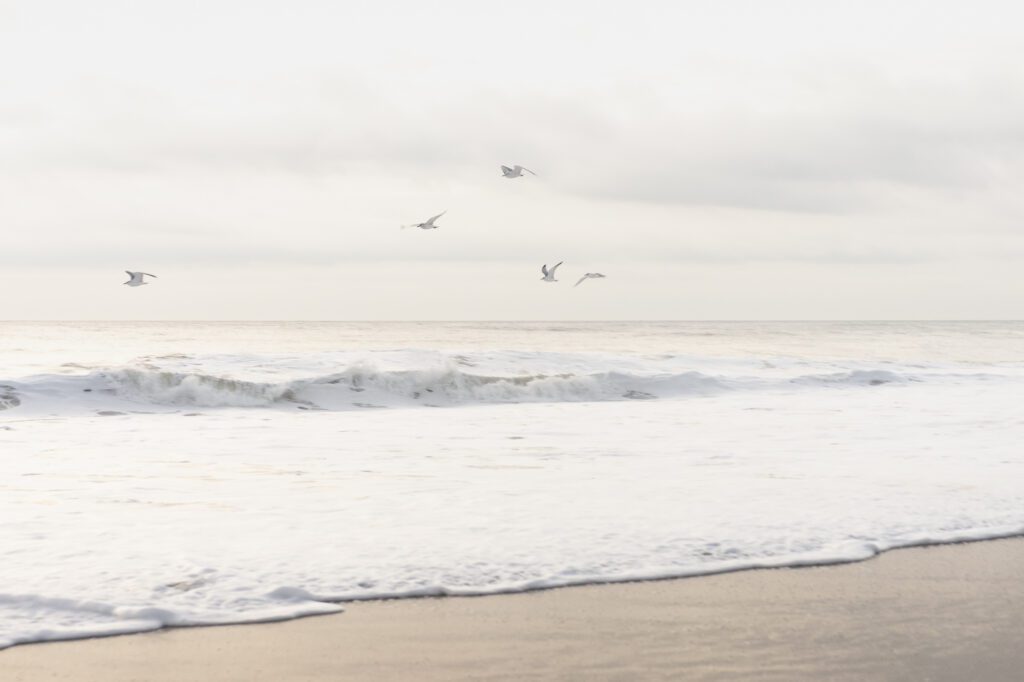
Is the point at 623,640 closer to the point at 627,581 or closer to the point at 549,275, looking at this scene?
the point at 627,581

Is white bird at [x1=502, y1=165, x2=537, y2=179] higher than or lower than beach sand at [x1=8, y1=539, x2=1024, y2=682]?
higher

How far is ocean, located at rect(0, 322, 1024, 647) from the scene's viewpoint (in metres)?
6.39

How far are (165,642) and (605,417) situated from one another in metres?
13.6

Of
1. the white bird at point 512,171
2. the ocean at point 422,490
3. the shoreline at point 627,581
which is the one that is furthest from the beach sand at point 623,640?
the white bird at point 512,171

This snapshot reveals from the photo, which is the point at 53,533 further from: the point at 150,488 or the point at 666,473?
the point at 666,473

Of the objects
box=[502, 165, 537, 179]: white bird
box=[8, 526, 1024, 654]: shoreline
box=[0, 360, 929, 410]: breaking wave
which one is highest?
box=[502, 165, 537, 179]: white bird

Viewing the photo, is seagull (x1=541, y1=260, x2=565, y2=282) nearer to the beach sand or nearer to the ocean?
the ocean

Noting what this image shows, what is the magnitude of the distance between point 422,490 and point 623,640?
4703 mm

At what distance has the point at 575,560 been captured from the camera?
6914 mm

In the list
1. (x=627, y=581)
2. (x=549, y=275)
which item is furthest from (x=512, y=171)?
(x=627, y=581)

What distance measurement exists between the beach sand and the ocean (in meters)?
0.31

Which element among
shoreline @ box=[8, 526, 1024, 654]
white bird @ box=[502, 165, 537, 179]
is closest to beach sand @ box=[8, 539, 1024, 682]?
shoreline @ box=[8, 526, 1024, 654]

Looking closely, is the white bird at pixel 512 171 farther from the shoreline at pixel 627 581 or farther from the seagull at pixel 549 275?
the shoreline at pixel 627 581

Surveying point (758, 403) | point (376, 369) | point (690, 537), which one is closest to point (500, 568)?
point (690, 537)
